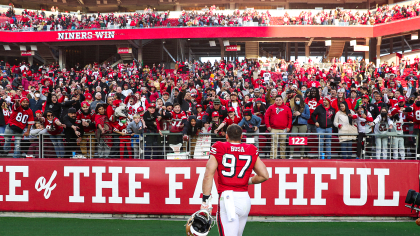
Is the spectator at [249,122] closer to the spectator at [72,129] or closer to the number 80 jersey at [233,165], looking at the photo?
the spectator at [72,129]

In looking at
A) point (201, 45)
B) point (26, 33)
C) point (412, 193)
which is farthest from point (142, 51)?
point (412, 193)

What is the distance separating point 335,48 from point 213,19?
11274 mm

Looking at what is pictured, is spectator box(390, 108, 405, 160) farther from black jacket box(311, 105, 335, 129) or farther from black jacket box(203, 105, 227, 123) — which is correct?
black jacket box(203, 105, 227, 123)

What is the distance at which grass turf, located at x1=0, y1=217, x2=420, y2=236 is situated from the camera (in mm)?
6750

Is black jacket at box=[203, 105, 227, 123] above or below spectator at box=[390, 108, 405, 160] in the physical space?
above

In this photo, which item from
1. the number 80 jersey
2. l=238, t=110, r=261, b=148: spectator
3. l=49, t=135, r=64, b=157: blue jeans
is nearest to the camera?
the number 80 jersey

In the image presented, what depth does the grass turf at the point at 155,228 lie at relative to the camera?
6.75m

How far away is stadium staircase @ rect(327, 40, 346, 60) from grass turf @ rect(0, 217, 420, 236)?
96.0 feet

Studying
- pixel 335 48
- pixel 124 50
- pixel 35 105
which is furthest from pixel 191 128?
pixel 335 48

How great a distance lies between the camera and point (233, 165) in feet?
14.4

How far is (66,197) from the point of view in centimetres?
807

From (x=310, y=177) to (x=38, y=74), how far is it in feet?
77.4

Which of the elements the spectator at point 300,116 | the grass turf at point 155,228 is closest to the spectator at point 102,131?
the grass turf at point 155,228

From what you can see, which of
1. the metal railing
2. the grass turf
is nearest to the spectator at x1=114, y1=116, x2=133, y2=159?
the metal railing
